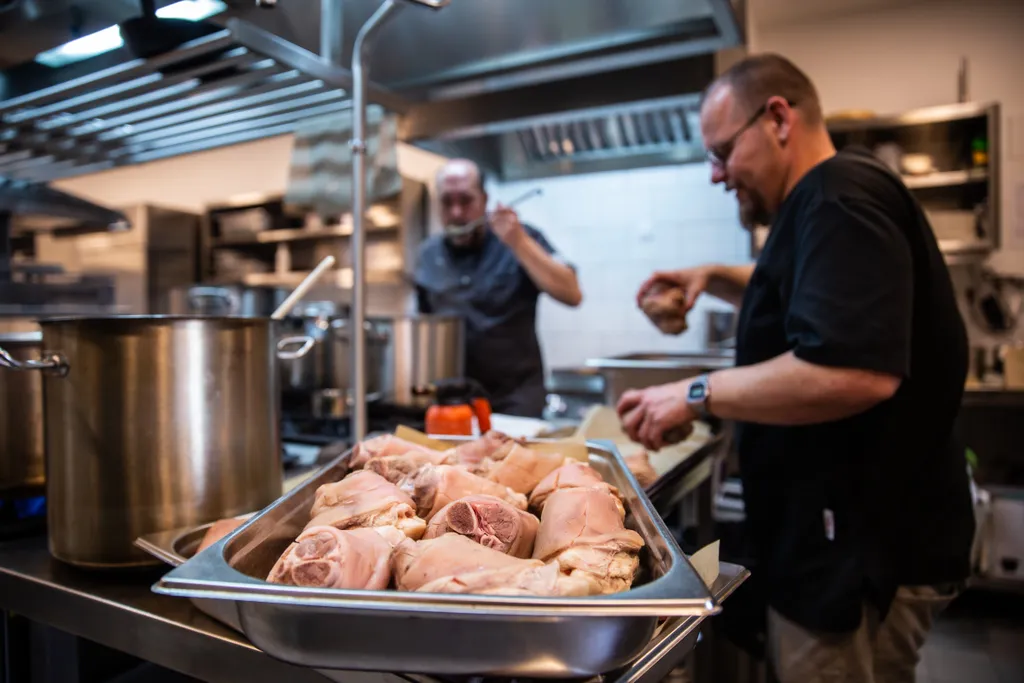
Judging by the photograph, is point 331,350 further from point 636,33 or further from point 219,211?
point 219,211

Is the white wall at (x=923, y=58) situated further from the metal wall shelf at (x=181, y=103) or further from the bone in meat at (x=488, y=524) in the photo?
the bone in meat at (x=488, y=524)

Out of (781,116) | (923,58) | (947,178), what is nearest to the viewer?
(781,116)

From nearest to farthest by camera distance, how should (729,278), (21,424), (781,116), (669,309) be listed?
(21,424), (781,116), (669,309), (729,278)

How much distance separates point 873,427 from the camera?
123 centimetres

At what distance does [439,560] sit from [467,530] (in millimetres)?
86

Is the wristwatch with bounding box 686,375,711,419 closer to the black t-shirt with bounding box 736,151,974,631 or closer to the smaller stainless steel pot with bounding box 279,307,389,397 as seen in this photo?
the black t-shirt with bounding box 736,151,974,631

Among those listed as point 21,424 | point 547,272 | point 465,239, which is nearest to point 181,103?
point 21,424

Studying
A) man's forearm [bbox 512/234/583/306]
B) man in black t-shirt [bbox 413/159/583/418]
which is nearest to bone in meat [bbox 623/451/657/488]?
man's forearm [bbox 512/234/583/306]

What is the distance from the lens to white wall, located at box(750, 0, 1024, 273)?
3559mm

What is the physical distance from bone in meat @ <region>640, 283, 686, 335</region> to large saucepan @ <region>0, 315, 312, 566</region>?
122cm

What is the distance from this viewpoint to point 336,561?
1.61ft

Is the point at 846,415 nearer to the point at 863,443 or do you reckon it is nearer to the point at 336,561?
the point at 863,443

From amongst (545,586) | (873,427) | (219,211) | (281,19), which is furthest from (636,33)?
(219,211)

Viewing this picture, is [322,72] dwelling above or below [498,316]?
above
